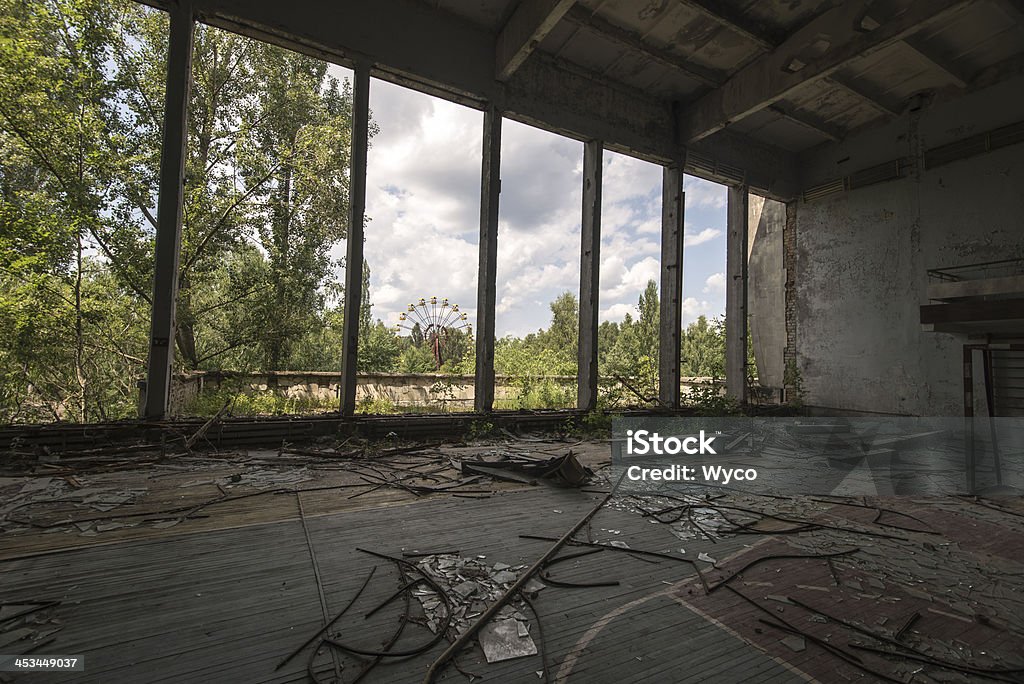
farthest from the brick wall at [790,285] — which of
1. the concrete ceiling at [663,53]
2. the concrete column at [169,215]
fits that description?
the concrete column at [169,215]

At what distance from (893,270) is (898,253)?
333mm

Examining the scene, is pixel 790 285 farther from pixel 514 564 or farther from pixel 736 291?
pixel 514 564

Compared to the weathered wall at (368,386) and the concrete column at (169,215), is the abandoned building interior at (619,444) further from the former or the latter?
the weathered wall at (368,386)

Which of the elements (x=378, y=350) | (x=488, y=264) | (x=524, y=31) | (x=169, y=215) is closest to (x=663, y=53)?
(x=524, y=31)

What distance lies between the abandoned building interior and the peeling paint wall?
4 cm

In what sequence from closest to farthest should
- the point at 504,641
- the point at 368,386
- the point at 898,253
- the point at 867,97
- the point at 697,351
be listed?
the point at 504,641 < the point at 867,97 < the point at 898,253 < the point at 368,386 < the point at 697,351

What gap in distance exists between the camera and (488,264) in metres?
6.82

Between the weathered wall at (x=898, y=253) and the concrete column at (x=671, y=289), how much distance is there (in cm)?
373

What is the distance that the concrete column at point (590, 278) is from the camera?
25.2ft

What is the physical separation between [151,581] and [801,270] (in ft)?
39.3

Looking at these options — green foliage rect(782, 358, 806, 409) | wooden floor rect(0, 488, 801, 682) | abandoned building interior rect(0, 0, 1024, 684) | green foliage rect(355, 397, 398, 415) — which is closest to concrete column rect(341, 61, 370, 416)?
abandoned building interior rect(0, 0, 1024, 684)

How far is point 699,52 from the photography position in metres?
7.19

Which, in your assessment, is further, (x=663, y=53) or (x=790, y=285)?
(x=790, y=285)

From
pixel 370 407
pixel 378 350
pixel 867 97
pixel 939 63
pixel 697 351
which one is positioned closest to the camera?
pixel 370 407
